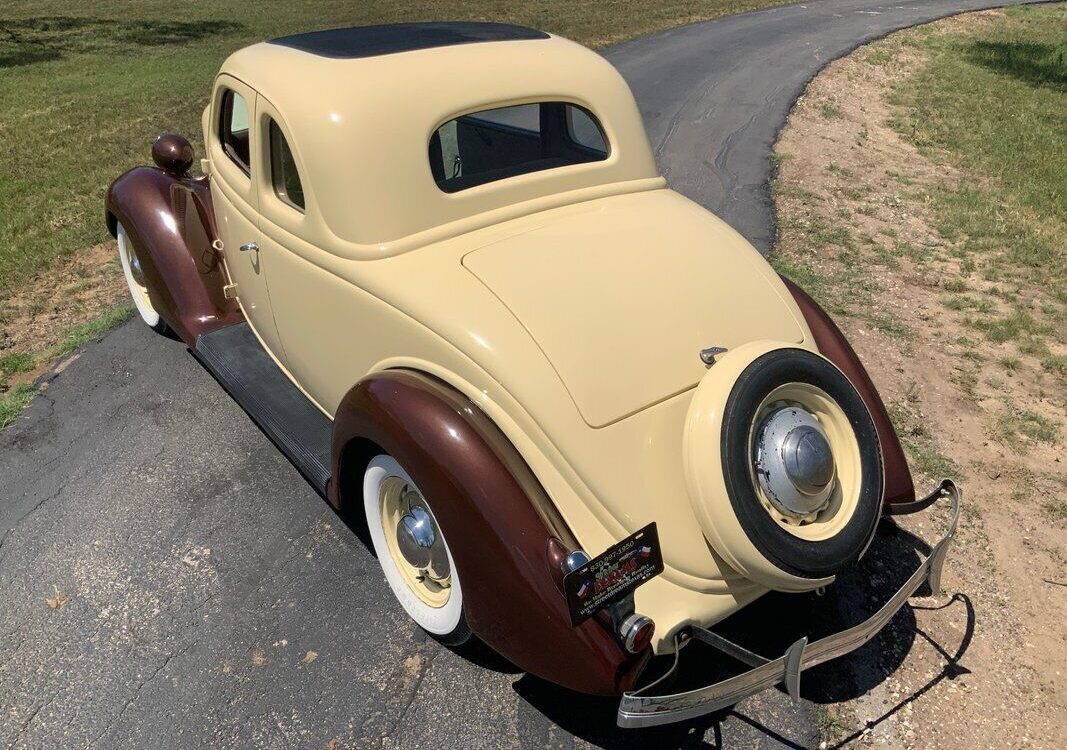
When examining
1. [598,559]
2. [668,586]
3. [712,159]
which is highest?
[598,559]

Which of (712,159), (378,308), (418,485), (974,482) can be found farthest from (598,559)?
(712,159)

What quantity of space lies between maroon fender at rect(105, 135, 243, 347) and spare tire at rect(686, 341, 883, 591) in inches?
114

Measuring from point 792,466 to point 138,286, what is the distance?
4.30 metres

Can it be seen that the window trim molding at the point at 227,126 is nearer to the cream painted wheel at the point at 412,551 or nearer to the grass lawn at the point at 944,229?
the cream painted wheel at the point at 412,551

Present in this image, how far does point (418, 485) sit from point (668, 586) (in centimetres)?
86

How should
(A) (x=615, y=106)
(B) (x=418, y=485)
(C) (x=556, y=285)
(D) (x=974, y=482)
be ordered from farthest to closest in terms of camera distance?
(D) (x=974, y=482)
(A) (x=615, y=106)
(C) (x=556, y=285)
(B) (x=418, y=485)

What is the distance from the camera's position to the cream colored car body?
93.4 inches

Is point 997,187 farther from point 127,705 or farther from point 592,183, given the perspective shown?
point 127,705

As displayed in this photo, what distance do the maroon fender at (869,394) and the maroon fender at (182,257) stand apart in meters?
2.97

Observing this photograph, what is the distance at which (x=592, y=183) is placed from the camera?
128 inches

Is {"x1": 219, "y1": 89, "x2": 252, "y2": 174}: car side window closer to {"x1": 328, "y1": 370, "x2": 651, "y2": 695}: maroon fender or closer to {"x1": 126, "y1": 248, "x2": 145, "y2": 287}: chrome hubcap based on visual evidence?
{"x1": 126, "y1": 248, "x2": 145, "y2": 287}: chrome hubcap

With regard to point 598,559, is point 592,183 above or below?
above

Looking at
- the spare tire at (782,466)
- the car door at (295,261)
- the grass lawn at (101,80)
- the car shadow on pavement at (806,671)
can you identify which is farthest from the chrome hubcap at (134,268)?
the spare tire at (782,466)

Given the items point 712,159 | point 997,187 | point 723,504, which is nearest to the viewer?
point 723,504
